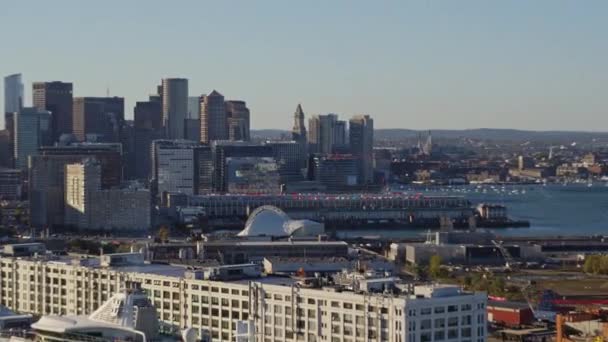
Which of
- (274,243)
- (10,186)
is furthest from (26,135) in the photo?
(274,243)

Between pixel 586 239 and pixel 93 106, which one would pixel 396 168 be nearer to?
pixel 93 106

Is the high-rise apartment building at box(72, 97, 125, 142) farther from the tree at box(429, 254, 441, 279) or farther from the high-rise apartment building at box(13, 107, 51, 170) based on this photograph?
the tree at box(429, 254, 441, 279)

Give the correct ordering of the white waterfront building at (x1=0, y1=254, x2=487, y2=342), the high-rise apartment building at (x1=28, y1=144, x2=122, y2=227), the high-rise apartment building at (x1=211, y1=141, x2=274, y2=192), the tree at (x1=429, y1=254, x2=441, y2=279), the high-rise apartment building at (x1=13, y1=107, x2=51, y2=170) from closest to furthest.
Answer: the white waterfront building at (x1=0, y1=254, x2=487, y2=342) → the tree at (x1=429, y1=254, x2=441, y2=279) → the high-rise apartment building at (x1=28, y1=144, x2=122, y2=227) → the high-rise apartment building at (x1=211, y1=141, x2=274, y2=192) → the high-rise apartment building at (x1=13, y1=107, x2=51, y2=170)

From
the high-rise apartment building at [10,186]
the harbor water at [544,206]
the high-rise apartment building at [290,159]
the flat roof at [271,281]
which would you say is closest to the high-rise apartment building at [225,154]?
the high-rise apartment building at [290,159]

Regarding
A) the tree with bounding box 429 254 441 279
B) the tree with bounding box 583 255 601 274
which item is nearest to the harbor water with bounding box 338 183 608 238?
the tree with bounding box 583 255 601 274

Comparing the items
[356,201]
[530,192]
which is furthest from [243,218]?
[530,192]

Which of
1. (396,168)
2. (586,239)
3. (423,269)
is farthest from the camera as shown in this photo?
(396,168)

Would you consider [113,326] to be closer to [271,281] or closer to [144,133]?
[271,281]
